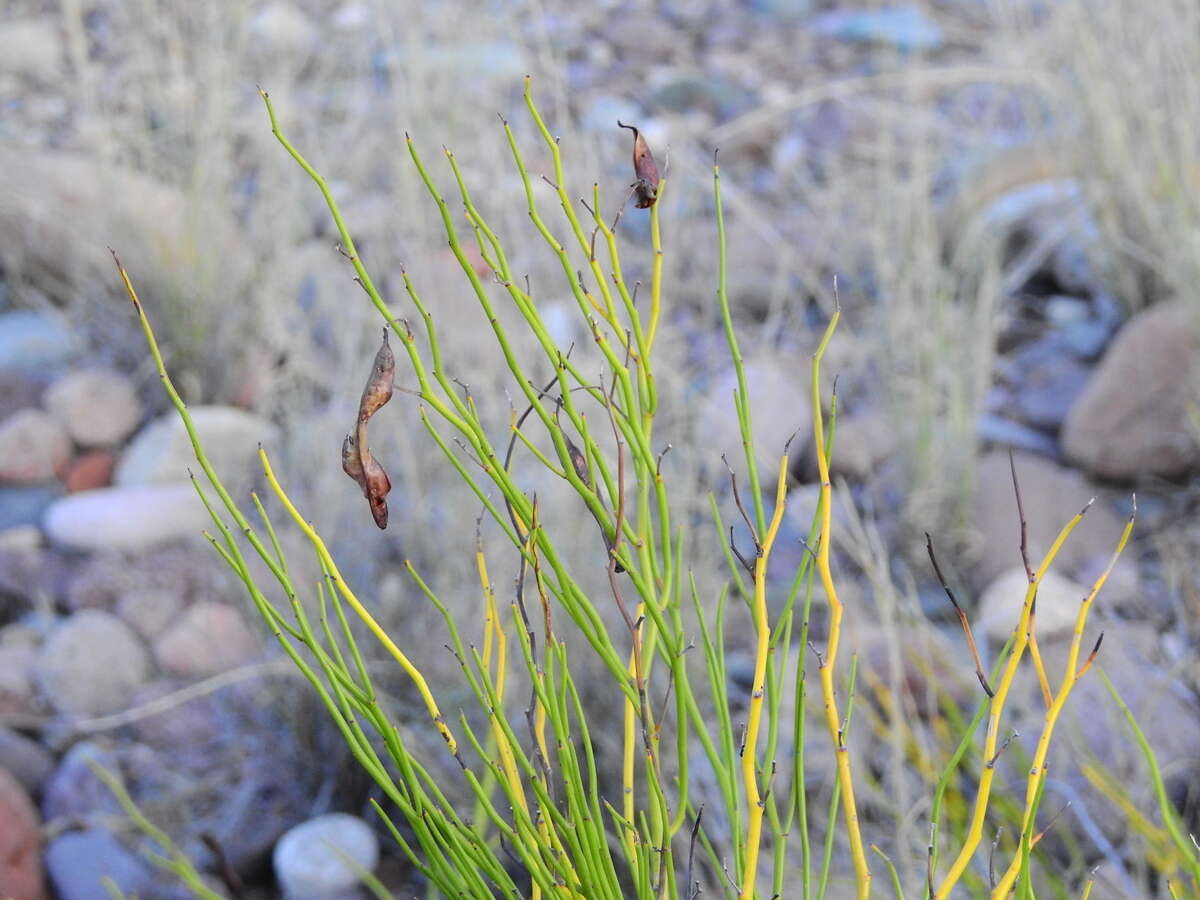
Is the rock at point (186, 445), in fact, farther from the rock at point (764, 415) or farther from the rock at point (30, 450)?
the rock at point (764, 415)

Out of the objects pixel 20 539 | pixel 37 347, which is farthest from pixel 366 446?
pixel 37 347

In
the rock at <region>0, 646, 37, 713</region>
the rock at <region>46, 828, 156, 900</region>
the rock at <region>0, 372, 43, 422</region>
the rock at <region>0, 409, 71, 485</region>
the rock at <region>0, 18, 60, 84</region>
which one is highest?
the rock at <region>0, 18, 60, 84</region>

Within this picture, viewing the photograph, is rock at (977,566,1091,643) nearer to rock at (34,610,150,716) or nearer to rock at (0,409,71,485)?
rock at (34,610,150,716)

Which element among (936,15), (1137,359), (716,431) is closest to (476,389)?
(716,431)

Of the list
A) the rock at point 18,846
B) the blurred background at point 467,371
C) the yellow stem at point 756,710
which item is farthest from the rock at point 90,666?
the yellow stem at point 756,710

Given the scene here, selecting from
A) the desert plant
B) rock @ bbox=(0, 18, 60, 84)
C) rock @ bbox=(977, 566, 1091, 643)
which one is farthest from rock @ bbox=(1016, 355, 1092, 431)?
rock @ bbox=(0, 18, 60, 84)

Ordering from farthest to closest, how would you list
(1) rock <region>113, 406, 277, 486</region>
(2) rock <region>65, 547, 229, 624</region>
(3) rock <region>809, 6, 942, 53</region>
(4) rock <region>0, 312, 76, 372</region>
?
1. (3) rock <region>809, 6, 942, 53</region>
2. (4) rock <region>0, 312, 76, 372</region>
3. (1) rock <region>113, 406, 277, 486</region>
4. (2) rock <region>65, 547, 229, 624</region>
